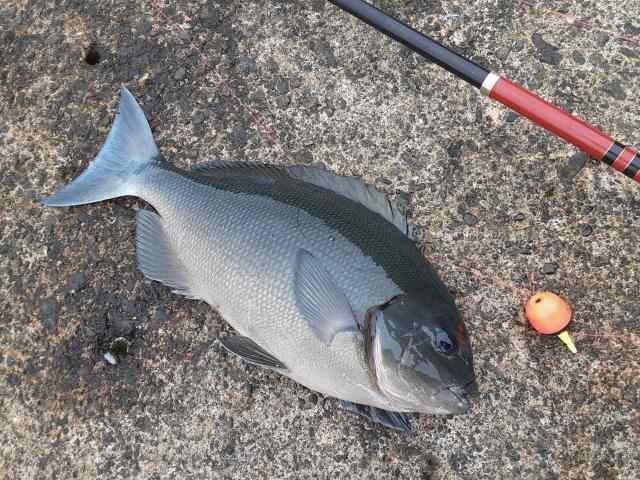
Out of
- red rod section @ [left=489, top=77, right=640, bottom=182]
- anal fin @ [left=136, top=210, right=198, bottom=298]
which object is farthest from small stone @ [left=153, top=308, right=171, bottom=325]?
red rod section @ [left=489, top=77, right=640, bottom=182]

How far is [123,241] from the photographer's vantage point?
229 centimetres

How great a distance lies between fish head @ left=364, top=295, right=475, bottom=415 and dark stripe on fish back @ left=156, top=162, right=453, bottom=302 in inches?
2.9

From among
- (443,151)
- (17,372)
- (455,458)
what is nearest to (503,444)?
(455,458)

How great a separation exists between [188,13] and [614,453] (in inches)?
96.4

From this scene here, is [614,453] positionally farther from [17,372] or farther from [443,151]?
[17,372]

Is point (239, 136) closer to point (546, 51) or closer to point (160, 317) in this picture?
point (160, 317)

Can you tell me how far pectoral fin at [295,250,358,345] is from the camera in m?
1.74

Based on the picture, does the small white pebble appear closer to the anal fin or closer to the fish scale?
the anal fin

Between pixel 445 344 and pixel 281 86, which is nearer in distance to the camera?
pixel 445 344

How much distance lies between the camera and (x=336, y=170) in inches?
89.6

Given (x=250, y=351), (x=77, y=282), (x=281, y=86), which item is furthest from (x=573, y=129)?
(x=77, y=282)

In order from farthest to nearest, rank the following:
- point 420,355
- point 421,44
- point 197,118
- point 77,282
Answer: point 197,118
point 77,282
point 421,44
point 420,355

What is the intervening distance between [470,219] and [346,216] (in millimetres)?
577

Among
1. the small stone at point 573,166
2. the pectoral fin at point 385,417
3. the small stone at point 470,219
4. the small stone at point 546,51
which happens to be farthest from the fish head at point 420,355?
the small stone at point 546,51
